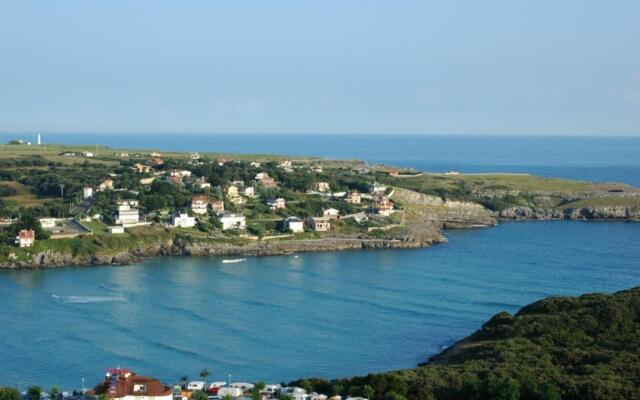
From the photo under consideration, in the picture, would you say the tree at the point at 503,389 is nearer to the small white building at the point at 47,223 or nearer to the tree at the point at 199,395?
the tree at the point at 199,395

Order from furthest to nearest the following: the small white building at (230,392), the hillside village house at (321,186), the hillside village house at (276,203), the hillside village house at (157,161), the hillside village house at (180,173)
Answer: the hillside village house at (157,161), the hillside village house at (321,186), the hillside village house at (180,173), the hillside village house at (276,203), the small white building at (230,392)

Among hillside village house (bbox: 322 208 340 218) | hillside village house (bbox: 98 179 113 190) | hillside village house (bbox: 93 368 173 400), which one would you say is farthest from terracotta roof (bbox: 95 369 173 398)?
hillside village house (bbox: 98 179 113 190)

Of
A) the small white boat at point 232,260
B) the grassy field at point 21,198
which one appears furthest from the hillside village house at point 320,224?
Result: the grassy field at point 21,198

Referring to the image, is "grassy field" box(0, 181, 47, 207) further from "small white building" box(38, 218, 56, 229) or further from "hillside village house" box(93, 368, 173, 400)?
"hillside village house" box(93, 368, 173, 400)

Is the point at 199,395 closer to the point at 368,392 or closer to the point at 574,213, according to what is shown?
the point at 368,392

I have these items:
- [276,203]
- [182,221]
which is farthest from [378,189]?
[182,221]
